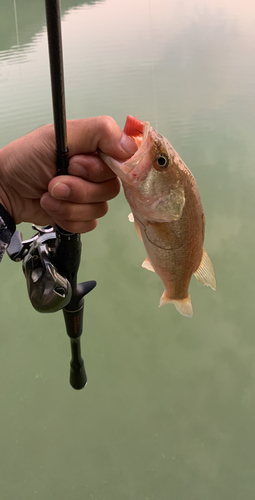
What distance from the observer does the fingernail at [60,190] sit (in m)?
0.96

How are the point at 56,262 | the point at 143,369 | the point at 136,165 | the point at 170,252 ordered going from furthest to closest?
the point at 143,369 < the point at 56,262 < the point at 170,252 < the point at 136,165

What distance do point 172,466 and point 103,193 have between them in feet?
5.62

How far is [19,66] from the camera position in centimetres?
555

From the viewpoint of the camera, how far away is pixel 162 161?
0.94m

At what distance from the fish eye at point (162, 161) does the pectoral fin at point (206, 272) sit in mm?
338

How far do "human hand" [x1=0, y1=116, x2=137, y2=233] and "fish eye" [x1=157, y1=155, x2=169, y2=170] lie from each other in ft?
0.26

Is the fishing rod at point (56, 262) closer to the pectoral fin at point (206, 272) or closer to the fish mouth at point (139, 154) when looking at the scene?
the fish mouth at point (139, 154)

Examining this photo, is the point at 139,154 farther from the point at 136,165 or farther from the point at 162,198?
the point at 162,198

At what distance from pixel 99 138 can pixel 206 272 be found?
0.55 meters

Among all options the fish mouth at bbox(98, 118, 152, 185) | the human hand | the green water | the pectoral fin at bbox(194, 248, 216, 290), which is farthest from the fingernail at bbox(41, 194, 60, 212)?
the green water

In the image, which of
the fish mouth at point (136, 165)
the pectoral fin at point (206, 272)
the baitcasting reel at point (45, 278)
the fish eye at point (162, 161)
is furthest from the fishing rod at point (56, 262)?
the pectoral fin at point (206, 272)

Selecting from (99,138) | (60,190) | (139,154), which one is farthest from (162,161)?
(60,190)

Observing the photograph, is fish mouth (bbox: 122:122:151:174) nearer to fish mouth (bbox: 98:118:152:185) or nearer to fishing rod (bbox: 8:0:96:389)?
fish mouth (bbox: 98:118:152:185)

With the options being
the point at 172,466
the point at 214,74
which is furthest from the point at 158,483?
the point at 214,74
